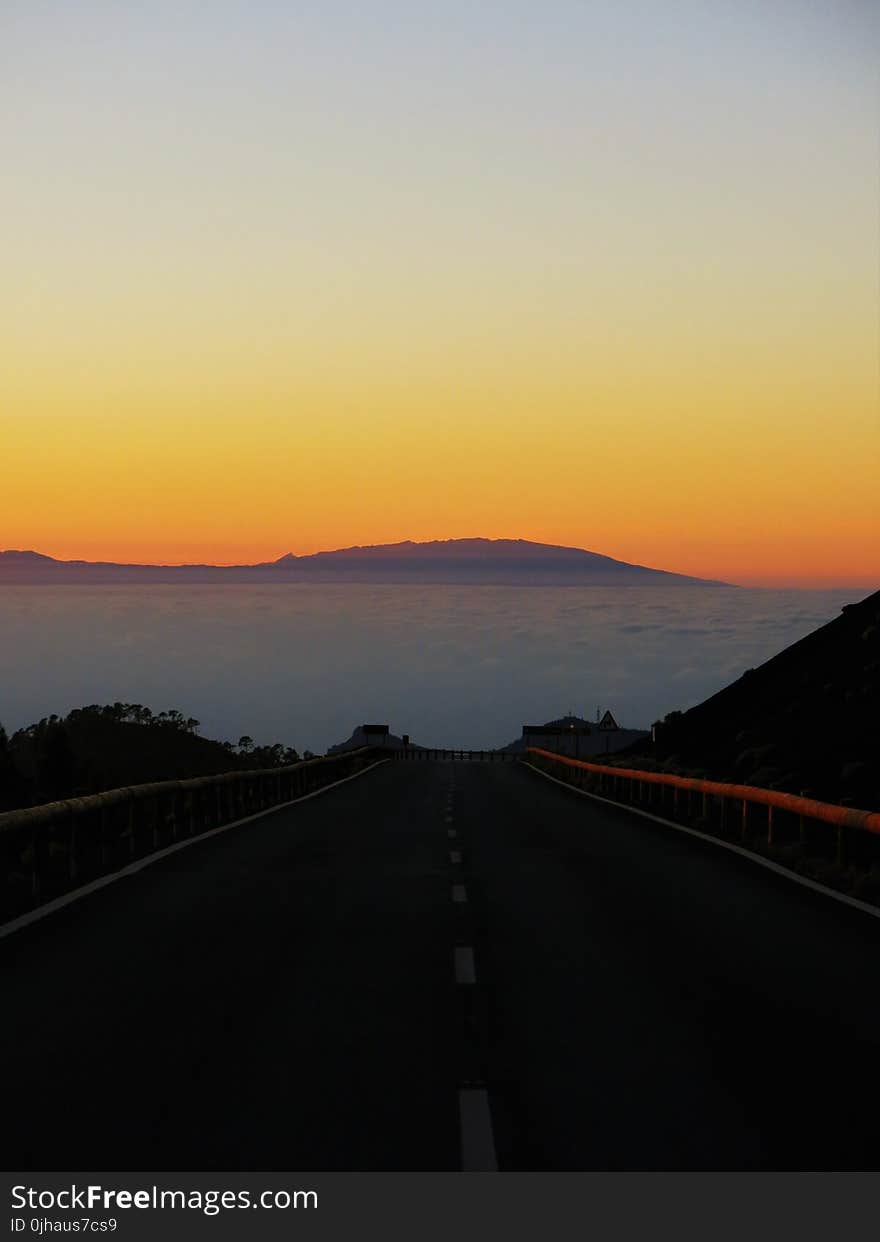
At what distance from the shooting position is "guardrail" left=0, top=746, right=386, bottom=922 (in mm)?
17188

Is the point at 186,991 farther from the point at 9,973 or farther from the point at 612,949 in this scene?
the point at 612,949

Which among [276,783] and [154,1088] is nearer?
[154,1088]

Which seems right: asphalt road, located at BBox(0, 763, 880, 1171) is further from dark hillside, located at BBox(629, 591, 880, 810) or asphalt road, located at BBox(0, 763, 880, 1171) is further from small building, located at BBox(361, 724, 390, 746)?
small building, located at BBox(361, 724, 390, 746)

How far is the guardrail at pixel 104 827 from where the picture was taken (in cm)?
1719

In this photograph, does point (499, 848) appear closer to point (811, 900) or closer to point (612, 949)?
point (811, 900)

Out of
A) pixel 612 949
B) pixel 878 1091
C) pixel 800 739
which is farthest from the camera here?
pixel 800 739

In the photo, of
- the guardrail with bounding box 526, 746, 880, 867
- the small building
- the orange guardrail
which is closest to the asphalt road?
the orange guardrail

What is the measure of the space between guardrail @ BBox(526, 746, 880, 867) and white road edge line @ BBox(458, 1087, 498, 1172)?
408 inches

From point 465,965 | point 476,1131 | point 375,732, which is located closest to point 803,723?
point 465,965

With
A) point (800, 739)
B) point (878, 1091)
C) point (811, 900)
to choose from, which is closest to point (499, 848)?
point (811, 900)

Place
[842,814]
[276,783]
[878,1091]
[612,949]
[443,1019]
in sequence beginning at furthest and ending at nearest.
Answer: [276,783] → [842,814] → [612,949] → [443,1019] → [878,1091]

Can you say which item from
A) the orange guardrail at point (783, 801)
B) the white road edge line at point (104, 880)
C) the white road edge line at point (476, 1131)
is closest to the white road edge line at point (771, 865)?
the orange guardrail at point (783, 801)
